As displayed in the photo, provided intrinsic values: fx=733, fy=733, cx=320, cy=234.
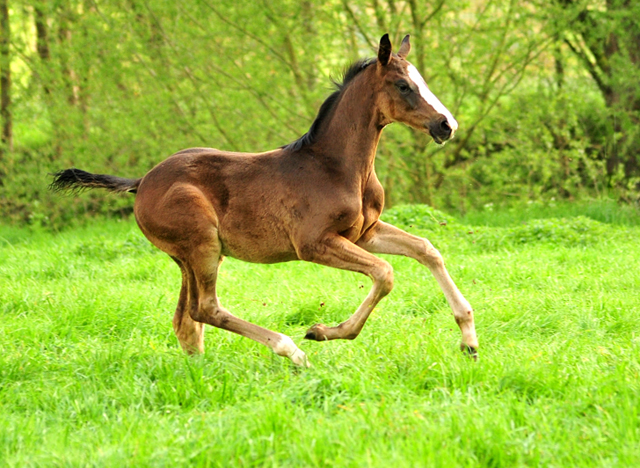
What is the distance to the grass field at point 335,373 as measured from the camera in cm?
318

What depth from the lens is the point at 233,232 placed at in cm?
466

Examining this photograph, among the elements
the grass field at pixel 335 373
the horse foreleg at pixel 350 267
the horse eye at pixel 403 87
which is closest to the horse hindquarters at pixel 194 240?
the grass field at pixel 335 373

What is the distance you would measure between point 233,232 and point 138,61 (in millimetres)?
8179

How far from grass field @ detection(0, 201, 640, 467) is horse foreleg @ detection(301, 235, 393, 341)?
18cm

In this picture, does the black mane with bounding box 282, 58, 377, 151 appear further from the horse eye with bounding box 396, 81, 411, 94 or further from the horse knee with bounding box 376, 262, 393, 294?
the horse knee with bounding box 376, 262, 393, 294

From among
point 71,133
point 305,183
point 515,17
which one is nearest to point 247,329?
point 305,183

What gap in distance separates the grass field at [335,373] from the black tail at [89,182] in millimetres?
1071

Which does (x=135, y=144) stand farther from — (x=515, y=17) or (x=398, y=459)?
(x=398, y=459)

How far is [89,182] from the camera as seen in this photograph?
509 cm

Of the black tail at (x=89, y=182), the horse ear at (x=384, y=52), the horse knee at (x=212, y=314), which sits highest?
the horse ear at (x=384, y=52)

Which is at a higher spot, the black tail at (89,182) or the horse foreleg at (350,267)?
the black tail at (89,182)

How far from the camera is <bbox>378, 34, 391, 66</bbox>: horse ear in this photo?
14.2ft

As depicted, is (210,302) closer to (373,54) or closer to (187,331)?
(187,331)

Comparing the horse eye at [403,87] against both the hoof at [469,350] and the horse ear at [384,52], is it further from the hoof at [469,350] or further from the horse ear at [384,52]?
the hoof at [469,350]
